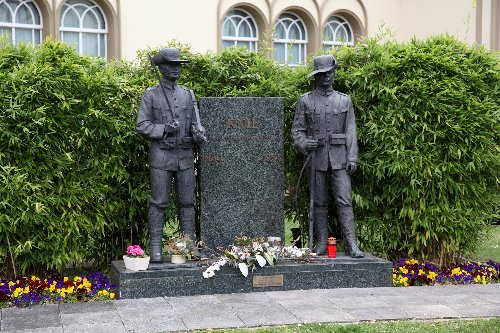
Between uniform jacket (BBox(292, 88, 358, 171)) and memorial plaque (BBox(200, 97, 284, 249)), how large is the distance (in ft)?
0.90

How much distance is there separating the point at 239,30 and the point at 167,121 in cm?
1365

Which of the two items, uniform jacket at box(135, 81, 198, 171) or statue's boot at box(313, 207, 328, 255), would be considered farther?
statue's boot at box(313, 207, 328, 255)

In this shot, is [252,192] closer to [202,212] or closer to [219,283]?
[202,212]

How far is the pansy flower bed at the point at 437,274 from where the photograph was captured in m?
9.01

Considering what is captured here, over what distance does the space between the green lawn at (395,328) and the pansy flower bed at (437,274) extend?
1.98 meters

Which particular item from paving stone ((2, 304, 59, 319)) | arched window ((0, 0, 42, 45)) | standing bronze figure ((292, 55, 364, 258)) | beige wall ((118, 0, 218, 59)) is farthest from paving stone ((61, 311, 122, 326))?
beige wall ((118, 0, 218, 59))

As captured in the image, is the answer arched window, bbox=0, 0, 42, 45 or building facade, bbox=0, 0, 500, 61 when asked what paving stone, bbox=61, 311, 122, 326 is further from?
arched window, bbox=0, 0, 42, 45

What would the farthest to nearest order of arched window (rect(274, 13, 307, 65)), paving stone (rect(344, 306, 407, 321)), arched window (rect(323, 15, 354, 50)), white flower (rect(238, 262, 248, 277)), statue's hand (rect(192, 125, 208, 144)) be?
arched window (rect(323, 15, 354, 50)), arched window (rect(274, 13, 307, 65)), statue's hand (rect(192, 125, 208, 144)), white flower (rect(238, 262, 248, 277)), paving stone (rect(344, 306, 407, 321))

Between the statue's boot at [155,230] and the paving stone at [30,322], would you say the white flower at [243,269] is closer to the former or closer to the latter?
the statue's boot at [155,230]

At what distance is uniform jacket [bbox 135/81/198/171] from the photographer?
27.2 ft

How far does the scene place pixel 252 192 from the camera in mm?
8844

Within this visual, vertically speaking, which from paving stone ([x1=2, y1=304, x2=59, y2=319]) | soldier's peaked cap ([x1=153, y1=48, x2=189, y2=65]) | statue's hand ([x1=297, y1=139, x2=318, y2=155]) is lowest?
paving stone ([x1=2, y1=304, x2=59, y2=319])

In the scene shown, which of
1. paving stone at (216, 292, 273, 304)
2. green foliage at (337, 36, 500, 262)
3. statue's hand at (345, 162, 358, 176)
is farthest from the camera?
green foliage at (337, 36, 500, 262)

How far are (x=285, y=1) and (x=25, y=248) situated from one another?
14.9m
